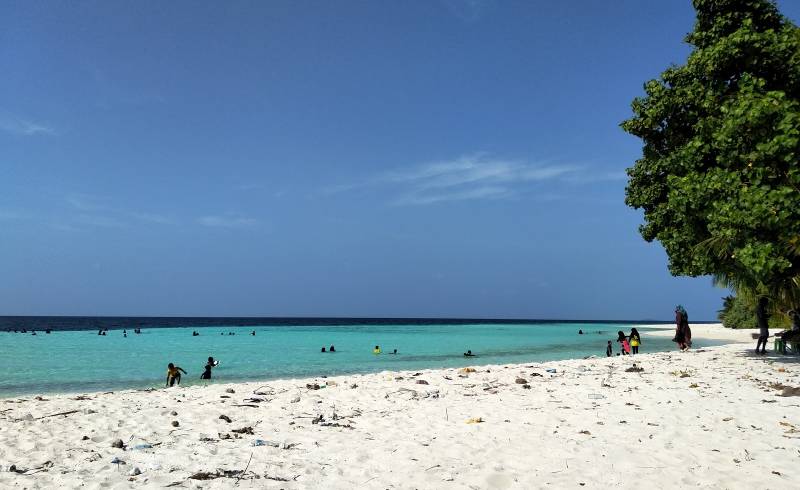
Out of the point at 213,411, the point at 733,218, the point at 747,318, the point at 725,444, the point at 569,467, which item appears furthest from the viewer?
the point at 747,318

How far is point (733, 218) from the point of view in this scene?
14875 mm

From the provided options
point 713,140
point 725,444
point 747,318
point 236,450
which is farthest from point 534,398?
point 747,318

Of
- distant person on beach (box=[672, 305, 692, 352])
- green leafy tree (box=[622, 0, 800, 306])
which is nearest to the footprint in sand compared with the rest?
green leafy tree (box=[622, 0, 800, 306])

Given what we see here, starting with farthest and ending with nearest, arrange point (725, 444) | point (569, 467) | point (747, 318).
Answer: point (747, 318) → point (725, 444) → point (569, 467)

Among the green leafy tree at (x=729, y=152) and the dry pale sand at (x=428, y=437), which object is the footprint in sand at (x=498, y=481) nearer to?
the dry pale sand at (x=428, y=437)

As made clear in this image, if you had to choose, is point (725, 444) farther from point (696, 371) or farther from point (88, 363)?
point (88, 363)

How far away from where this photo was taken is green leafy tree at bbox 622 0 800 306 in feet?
47.4

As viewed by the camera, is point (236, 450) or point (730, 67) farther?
point (730, 67)

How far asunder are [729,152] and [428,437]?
47.2ft

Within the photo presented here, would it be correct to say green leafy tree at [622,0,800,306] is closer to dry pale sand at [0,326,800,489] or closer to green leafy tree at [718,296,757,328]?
dry pale sand at [0,326,800,489]

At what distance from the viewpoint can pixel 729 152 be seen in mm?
16266

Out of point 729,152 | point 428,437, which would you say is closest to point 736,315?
point 729,152

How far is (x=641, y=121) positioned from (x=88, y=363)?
117ft

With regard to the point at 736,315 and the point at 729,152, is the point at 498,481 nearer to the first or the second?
the point at 729,152
